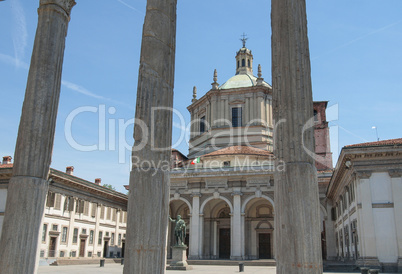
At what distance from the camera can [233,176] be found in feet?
122

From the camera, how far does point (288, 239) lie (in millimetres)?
7652

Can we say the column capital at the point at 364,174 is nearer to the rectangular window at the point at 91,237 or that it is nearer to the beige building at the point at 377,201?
the beige building at the point at 377,201

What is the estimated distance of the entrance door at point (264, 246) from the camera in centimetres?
3756

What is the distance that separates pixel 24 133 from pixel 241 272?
17.3 metres

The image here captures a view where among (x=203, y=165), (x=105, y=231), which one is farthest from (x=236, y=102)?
(x=105, y=231)

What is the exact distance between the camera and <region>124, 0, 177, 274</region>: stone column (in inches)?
334

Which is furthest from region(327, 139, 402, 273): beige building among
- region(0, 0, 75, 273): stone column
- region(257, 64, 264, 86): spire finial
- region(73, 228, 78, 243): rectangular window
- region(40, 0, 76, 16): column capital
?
region(73, 228, 78, 243): rectangular window

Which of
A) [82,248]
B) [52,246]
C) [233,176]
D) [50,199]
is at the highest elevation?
[233,176]

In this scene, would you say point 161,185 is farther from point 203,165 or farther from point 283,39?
point 203,165

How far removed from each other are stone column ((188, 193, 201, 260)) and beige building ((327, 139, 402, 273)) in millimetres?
15844

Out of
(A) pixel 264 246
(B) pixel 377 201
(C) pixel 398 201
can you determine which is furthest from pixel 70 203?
(C) pixel 398 201

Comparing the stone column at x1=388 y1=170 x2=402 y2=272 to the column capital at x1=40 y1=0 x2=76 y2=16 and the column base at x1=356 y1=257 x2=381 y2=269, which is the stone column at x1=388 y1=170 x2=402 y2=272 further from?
the column capital at x1=40 y1=0 x2=76 y2=16

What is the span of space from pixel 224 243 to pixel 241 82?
17.6 meters

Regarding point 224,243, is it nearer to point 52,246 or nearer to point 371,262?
point 52,246
